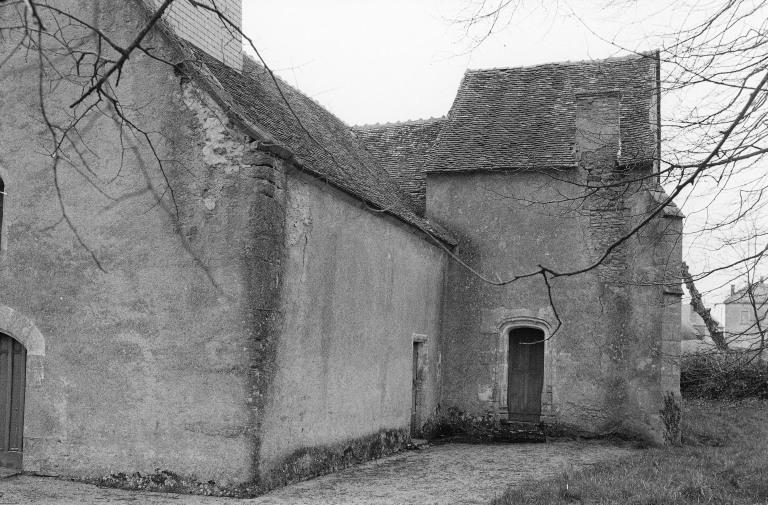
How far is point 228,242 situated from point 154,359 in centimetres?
168

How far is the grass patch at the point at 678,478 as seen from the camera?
361 inches

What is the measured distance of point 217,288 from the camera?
31.1ft

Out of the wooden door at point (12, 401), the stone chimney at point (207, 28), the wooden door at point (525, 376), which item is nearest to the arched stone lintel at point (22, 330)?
the wooden door at point (12, 401)

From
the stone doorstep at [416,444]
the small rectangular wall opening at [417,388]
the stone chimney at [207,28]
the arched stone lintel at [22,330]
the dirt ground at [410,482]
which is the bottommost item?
the stone doorstep at [416,444]

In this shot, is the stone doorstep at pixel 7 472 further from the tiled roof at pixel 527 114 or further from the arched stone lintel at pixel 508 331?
the tiled roof at pixel 527 114

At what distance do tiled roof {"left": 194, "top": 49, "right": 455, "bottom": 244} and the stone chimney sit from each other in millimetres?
329

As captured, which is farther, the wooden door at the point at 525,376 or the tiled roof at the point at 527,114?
the tiled roof at the point at 527,114

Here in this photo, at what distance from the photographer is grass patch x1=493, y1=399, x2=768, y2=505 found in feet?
30.1

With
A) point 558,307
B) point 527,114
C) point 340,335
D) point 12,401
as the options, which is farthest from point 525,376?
point 12,401

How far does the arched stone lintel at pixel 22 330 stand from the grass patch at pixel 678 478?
6064 mm

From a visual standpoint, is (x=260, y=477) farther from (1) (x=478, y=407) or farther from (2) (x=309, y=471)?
(1) (x=478, y=407)

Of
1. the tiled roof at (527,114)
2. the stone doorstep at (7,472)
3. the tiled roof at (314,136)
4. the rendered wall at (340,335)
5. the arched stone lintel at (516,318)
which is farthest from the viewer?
the tiled roof at (527,114)

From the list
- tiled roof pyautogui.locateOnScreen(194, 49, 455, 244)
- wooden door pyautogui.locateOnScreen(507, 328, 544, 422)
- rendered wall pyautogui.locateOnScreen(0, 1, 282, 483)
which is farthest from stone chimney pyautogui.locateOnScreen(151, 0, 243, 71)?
wooden door pyautogui.locateOnScreen(507, 328, 544, 422)

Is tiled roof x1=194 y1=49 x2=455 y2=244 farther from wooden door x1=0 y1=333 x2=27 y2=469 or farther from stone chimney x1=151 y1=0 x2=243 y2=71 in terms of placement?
wooden door x1=0 y1=333 x2=27 y2=469
